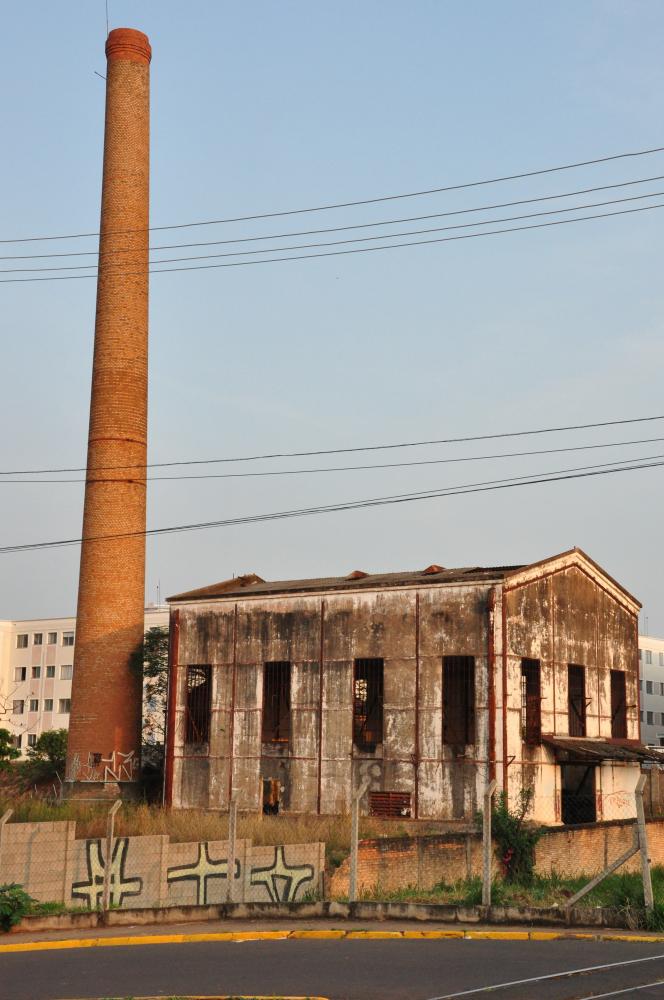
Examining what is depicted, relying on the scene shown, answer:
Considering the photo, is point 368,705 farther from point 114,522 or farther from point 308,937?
point 308,937

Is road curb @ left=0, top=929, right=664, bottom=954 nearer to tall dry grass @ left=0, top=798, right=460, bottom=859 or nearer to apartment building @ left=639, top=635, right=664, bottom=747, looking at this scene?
tall dry grass @ left=0, top=798, right=460, bottom=859

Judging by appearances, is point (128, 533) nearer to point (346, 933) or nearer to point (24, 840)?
point (24, 840)

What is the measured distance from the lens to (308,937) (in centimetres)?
1598

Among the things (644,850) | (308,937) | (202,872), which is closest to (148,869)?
(202,872)

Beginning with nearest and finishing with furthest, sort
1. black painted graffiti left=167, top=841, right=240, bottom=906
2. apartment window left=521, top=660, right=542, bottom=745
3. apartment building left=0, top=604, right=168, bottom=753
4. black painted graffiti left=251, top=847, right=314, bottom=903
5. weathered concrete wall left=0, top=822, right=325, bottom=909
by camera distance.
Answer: weathered concrete wall left=0, top=822, right=325, bottom=909 → black painted graffiti left=167, top=841, right=240, bottom=906 → black painted graffiti left=251, top=847, right=314, bottom=903 → apartment window left=521, top=660, right=542, bottom=745 → apartment building left=0, top=604, right=168, bottom=753

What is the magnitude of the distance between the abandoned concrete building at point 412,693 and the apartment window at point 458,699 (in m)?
0.04

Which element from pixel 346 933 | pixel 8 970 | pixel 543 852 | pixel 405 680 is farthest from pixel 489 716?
pixel 8 970

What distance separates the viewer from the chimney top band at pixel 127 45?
4228cm

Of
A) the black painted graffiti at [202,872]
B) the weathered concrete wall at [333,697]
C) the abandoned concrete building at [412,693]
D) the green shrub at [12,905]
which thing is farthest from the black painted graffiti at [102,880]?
the weathered concrete wall at [333,697]

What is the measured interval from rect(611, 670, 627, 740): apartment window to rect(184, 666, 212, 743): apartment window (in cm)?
1235

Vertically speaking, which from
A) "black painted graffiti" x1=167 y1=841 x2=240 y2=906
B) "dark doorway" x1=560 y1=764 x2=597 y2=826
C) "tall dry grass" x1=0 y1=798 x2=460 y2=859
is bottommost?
"black painted graffiti" x1=167 y1=841 x2=240 y2=906

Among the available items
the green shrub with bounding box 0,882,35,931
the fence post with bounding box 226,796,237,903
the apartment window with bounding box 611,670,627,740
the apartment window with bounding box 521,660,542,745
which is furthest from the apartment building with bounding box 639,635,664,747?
the green shrub with bounding box 0,882,35,931

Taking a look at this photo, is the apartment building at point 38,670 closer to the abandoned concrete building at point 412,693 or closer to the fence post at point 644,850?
the abandoned concrete building at point 412,693

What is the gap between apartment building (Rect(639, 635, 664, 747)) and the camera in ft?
325
